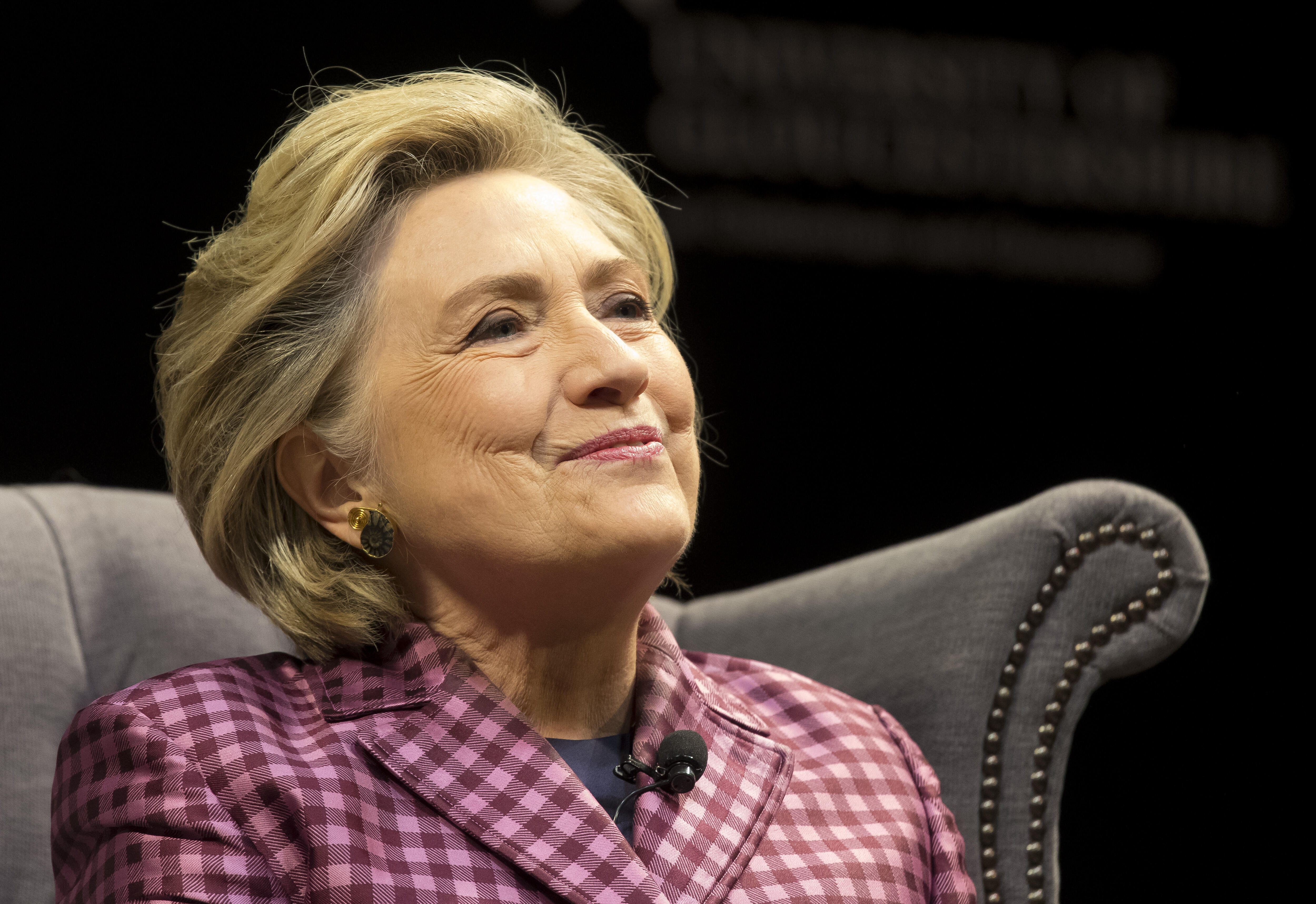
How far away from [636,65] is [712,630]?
958 millimetres

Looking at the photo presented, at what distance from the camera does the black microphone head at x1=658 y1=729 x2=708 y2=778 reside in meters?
1.19

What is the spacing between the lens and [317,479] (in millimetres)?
1315

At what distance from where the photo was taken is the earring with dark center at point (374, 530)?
126 cm

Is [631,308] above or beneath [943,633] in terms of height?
above

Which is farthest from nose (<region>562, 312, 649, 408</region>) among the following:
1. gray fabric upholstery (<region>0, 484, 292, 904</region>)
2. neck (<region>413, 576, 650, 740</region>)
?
gray fabric upholstery (<region>0, 484, 292, 904</region>)

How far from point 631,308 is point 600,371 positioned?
0.17 m

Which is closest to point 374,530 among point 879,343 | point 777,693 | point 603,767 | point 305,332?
point 305,332

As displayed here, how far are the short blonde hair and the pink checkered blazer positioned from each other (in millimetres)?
85

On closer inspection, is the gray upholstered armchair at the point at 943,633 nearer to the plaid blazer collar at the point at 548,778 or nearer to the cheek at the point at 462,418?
the plaid blazer collar at the point at 548,778

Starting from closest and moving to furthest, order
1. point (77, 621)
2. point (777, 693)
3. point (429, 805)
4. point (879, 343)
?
point (429, 805)
point (777, 693)
point (77, 621)
point (879, 343)

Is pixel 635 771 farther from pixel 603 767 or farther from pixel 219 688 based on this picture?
pixel 219 688

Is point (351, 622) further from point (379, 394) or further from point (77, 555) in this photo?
point (77, 555)

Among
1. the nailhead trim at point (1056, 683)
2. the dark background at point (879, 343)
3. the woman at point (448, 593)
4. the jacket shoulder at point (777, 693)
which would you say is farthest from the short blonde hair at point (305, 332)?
the nailhead trim at point (1056, 683)

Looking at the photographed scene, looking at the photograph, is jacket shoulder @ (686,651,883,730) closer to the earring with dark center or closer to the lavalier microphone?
the lavalier microphone
